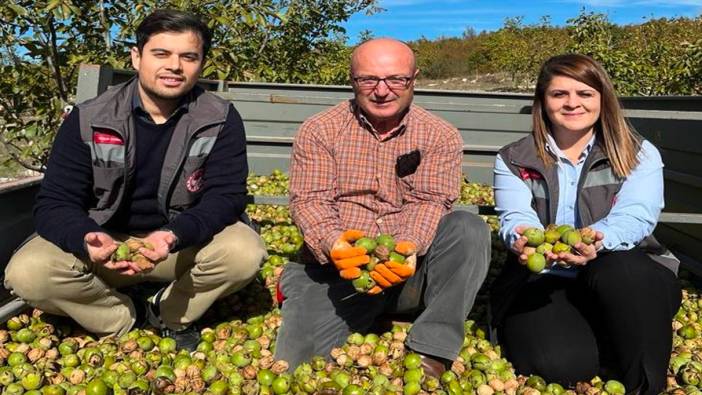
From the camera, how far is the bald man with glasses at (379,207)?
3146 mm

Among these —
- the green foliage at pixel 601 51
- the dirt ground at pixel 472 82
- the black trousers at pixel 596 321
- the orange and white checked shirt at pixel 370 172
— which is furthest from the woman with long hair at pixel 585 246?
the dirt ground at pixel 472 82

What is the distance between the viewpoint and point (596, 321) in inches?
129

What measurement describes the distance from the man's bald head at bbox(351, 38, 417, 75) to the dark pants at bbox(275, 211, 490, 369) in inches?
30.3

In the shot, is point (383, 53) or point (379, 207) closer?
point (383, 53)

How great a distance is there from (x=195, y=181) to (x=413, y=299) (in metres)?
1.27

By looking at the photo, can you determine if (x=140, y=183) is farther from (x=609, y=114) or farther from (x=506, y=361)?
(x=609, y=114)

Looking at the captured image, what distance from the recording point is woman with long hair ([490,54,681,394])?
117 inches

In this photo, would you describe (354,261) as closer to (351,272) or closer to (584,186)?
(351,272)

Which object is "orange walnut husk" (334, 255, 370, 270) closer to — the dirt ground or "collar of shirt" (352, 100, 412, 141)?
"collar of shirt" (352, 100, 412, 141)

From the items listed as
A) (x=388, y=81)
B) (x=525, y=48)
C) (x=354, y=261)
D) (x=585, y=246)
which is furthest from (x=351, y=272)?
(x=525, y=48)

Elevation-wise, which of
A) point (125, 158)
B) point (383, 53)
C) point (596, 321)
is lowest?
point (596, 321)

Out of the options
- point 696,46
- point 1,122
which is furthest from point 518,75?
point 1,122

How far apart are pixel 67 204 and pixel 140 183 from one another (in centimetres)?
35

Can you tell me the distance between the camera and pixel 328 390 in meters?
2.89
